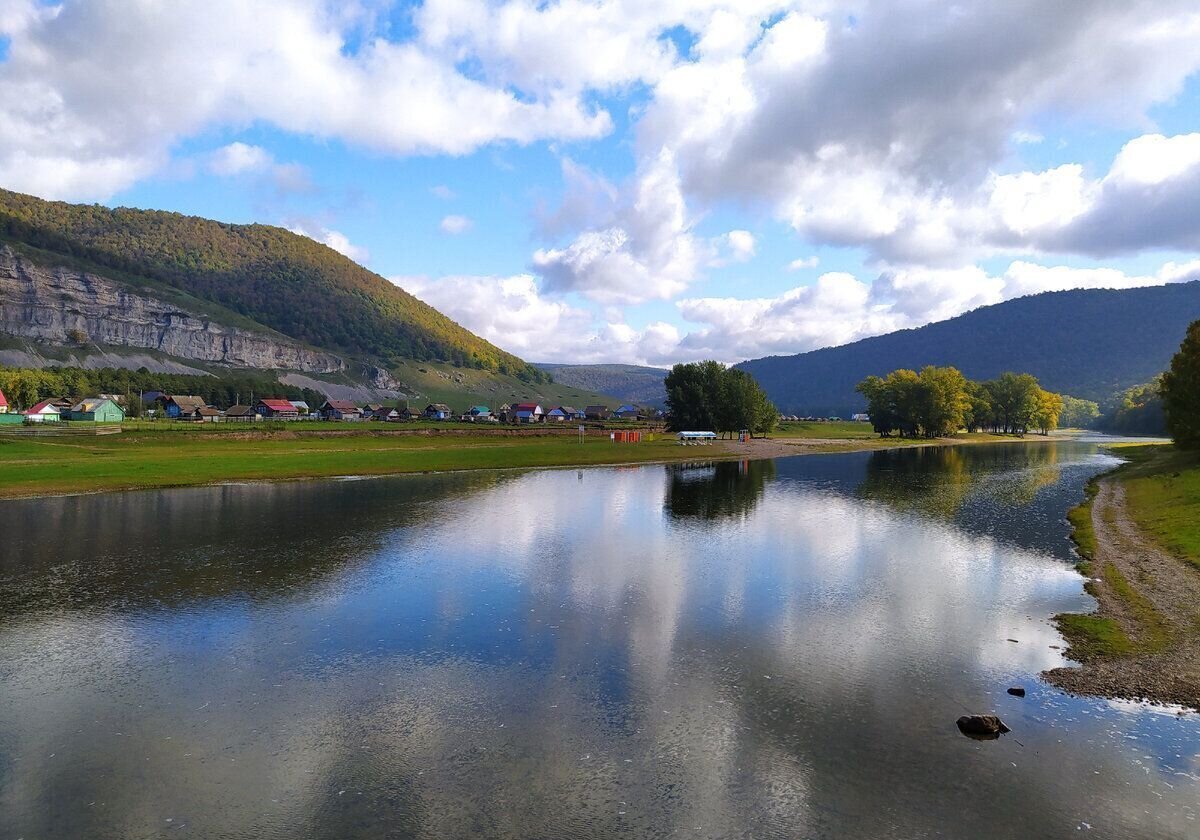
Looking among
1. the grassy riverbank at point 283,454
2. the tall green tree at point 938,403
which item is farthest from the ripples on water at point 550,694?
the tall green tree at point 938,403

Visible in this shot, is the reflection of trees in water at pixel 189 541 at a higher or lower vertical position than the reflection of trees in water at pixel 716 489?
higher

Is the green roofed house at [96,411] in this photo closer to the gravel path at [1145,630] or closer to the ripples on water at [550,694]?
the ripples on water at [550,694]

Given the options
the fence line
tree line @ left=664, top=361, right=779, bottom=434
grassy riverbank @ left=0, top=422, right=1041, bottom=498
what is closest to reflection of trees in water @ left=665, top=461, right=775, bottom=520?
grassy riverbank @ left=0, top=422, right=1041, bottom=498

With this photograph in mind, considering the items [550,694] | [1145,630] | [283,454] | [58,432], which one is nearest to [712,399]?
[283,454]

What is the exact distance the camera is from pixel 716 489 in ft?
207

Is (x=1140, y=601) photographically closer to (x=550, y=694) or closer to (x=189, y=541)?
(x=550, y=694)

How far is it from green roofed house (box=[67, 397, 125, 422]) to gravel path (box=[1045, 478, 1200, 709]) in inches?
8107

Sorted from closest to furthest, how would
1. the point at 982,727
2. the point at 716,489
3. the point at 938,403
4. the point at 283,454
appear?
the point at 982,727, the point at 716,489, the point at 283,454, the point at 938,403

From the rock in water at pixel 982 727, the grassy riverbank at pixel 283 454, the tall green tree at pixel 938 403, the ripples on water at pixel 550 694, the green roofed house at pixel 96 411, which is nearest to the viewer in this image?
the ripples on water at pixel 550 694

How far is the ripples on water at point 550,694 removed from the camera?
1180 centimetres

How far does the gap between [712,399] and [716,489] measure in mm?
85704

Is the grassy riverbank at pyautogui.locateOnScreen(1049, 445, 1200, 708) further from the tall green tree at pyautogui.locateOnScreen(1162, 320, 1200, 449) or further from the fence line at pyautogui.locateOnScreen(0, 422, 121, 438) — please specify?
the fence line at pyautogui.locateOnScreen(0, 422, 121, 438)

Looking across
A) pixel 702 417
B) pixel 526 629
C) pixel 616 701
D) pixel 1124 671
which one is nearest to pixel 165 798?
pixel 616 701

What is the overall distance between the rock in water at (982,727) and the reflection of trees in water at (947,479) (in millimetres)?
35216
